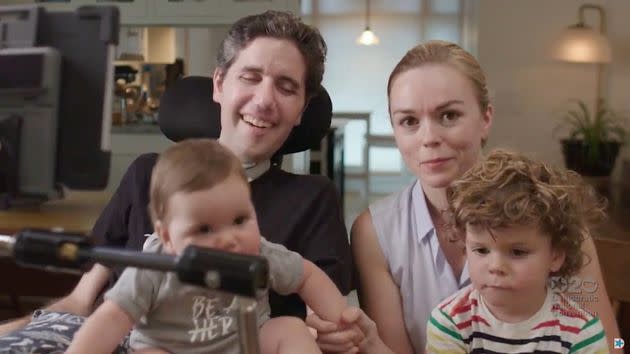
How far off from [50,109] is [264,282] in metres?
0.23

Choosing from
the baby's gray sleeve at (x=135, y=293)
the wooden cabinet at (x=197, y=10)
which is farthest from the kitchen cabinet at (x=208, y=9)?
the baby's gray sleeve at (x=135, y=293)

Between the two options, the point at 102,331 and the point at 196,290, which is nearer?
the point at 196,290

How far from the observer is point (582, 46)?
212 inches

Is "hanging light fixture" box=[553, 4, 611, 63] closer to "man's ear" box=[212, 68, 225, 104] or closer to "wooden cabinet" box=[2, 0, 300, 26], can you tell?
"wooden cabinet" box=[2, 0, 300, 26]

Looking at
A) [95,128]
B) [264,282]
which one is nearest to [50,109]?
[95,128]

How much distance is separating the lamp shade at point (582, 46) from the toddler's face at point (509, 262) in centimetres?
458

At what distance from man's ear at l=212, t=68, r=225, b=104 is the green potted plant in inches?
161

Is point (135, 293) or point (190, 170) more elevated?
point (190, 170)

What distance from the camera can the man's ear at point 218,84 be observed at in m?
1.42

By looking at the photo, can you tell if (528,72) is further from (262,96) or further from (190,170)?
(190,170)

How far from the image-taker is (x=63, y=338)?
46.4 inches

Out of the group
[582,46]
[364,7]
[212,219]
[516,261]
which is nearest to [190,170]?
[212,219]

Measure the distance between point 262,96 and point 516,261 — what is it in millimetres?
511

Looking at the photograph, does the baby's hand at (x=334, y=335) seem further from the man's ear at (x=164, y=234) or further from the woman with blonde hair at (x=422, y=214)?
the man's ear at (x=164, y=234)
